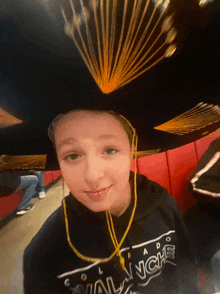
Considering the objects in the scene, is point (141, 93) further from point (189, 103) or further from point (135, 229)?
point (135, 229)

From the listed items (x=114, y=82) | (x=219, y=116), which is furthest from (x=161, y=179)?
(x=114, y=82)

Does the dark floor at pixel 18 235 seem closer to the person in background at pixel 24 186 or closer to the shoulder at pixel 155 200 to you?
the person in background at pixel 24 186

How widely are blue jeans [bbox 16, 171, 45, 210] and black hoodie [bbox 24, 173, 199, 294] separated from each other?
0.07 meters

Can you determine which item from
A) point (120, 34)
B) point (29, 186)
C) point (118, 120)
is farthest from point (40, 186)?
point (120, 34)

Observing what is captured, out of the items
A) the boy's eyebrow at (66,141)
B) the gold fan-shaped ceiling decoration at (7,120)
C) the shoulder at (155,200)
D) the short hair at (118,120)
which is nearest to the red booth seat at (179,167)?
the shoulder at (155,200)

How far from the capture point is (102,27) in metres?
0.23

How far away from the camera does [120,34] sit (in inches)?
9.2

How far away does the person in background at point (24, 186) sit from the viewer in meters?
0.40

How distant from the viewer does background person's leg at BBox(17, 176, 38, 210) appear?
40cm

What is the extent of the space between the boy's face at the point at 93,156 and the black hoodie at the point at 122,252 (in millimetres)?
46

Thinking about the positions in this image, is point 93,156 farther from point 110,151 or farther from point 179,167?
point 179,167

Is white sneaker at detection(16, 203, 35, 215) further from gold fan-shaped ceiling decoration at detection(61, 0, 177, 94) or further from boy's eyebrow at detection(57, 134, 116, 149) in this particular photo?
gold fan-shaped ceiling decoration at detection(61, 0, 177, 94)

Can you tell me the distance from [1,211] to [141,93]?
16.3 inches

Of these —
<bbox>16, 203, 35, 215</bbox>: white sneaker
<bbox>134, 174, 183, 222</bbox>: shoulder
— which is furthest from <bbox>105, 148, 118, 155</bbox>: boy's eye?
<bbox>16, 203, 35, 215</bbox>: white sneaker
